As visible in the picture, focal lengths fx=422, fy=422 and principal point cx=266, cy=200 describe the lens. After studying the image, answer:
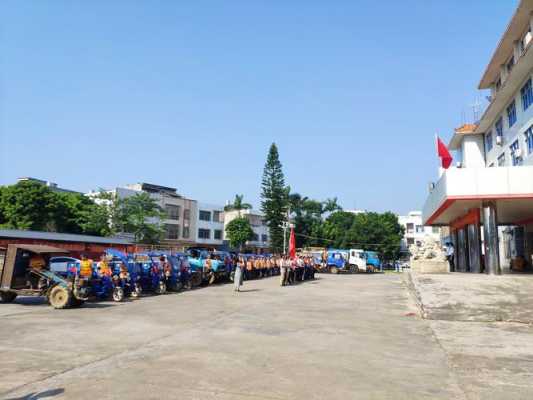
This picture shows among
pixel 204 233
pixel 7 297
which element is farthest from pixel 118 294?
pixel 204 233

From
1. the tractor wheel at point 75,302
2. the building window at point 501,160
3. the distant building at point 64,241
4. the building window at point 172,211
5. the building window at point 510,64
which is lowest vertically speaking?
the tractor wheel at point 75,302

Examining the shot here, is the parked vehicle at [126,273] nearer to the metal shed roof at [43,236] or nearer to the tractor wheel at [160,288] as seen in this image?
the tractor wheel at [160,288]

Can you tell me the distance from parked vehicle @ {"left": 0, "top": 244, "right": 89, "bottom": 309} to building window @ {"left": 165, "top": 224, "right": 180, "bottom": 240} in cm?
4083

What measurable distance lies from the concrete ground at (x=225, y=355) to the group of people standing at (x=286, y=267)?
8.60m

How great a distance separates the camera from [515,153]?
894 inches

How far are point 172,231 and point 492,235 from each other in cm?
4383

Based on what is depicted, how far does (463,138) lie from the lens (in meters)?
32.0

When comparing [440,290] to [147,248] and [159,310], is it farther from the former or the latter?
[147,248]

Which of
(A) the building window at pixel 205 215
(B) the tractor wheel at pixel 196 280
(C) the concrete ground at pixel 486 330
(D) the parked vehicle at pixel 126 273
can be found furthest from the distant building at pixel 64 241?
(A) the building window at pixel 205 215

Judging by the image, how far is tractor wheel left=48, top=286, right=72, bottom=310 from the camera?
12.4 metres

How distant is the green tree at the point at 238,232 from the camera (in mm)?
61375

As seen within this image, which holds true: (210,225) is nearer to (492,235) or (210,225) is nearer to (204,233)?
(204,233)

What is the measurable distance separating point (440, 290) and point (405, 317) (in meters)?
2.55

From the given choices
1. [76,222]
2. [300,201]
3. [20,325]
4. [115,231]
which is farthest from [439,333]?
[300,201]
